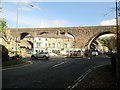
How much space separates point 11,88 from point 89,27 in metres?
95.4

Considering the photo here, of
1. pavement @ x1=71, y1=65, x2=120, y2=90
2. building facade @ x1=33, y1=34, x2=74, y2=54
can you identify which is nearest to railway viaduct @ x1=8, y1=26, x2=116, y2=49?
building facade @ x1=33, y1=34, x2=74, y2=54

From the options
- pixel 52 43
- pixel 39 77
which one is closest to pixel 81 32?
pixel 52 43

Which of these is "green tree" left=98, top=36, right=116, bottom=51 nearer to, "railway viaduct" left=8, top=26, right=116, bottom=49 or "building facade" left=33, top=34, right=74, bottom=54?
"railway viaduct" left=8, top=26, right=116, bottom=49

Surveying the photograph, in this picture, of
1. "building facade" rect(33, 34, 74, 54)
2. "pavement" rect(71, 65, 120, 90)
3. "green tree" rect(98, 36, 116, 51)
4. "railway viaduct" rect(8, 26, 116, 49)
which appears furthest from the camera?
"building facade" rect(33, 34, 74, 54)

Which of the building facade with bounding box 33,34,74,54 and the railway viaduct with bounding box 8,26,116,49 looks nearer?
the railway viaduct with bounding box 8,26,116,49

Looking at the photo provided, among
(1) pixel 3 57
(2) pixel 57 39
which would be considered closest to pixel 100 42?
(2) pixel 57 39

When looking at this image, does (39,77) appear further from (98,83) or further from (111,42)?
(111,42)

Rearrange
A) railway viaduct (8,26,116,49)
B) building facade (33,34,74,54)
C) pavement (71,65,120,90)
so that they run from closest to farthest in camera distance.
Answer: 1. pavement (71,65,120,90)
2. railway viaduct (8,26,116,49)
3. building facade (33,34,74,54)

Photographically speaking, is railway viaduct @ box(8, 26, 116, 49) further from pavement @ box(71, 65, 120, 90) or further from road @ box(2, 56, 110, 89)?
pavement @ box(71, 65, 120, 90)

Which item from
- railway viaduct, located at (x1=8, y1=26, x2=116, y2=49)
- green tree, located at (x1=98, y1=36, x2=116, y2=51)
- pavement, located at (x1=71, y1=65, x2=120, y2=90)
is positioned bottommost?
pavement, located at (x1=71, y1=65, x2=120, y2=90)

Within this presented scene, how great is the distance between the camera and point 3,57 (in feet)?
114

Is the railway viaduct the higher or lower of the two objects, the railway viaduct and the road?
the higher

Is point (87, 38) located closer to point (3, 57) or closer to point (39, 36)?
point (39, 36)

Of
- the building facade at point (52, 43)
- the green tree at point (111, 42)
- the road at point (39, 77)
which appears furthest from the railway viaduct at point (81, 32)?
the road at point (39, 77)
